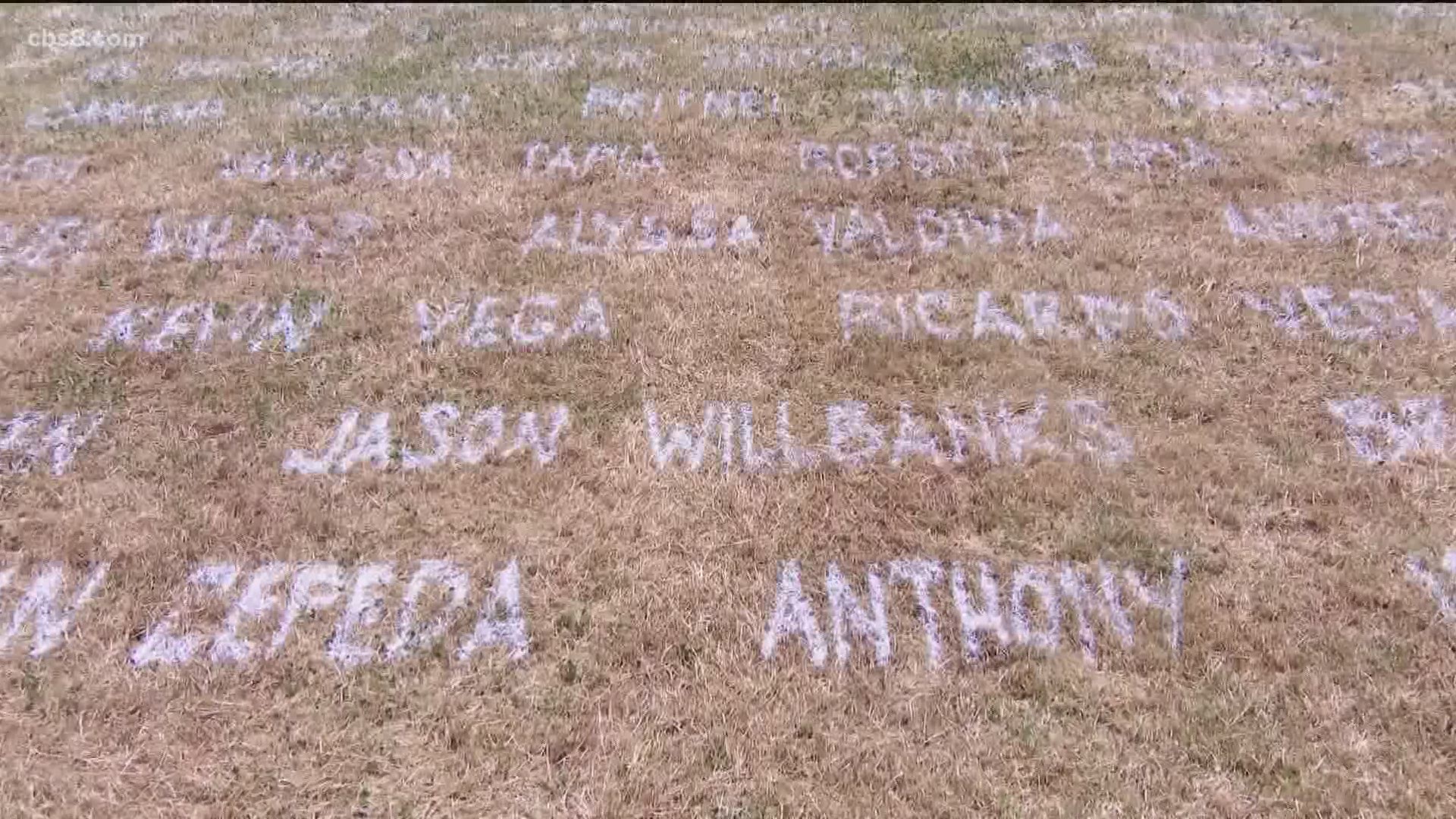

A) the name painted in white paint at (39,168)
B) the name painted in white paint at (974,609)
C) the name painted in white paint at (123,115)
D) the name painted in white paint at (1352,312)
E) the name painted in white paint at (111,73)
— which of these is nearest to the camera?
the name painted in white paint at (974,609)

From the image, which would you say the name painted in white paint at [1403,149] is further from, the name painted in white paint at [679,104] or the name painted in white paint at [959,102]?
the name painted in white paint at [679,104]

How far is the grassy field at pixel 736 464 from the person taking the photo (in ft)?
11.0

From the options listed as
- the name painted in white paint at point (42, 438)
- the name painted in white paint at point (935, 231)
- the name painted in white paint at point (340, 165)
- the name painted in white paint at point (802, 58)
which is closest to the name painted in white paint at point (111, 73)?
the name painted in white paint at point (340, 165)

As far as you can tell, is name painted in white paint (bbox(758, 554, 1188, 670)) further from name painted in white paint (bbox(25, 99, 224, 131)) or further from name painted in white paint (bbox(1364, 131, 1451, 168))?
name painted in white paint (bbox(25, 99, 224, 131))

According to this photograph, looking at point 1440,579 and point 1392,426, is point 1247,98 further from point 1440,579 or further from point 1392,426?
point 1440,579

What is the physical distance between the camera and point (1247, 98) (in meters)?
7.71

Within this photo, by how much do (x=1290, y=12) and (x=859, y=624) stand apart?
9.07 meters

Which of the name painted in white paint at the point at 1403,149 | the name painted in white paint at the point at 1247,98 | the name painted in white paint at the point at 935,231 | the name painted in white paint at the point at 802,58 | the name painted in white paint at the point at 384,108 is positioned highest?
the name painted in white paint at the point at 802,58

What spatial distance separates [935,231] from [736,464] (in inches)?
99.1

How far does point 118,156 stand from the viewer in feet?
23.7

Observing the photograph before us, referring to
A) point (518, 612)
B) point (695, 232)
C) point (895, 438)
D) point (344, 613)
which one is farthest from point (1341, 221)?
point (344, 613)

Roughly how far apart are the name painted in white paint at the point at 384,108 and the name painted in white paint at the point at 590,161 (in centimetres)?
108

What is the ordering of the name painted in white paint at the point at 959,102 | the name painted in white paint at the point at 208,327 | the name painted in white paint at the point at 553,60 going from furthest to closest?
the name painted in white paint at the point at 553,60, the name painted in white paint at the point at 959,102, the name painted in white paint at the point at 208,327

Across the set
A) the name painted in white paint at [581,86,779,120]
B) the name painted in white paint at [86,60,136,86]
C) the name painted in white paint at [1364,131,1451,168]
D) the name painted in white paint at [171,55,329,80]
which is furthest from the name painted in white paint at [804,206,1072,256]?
the name painted in white paint at [86,60,136,86]
